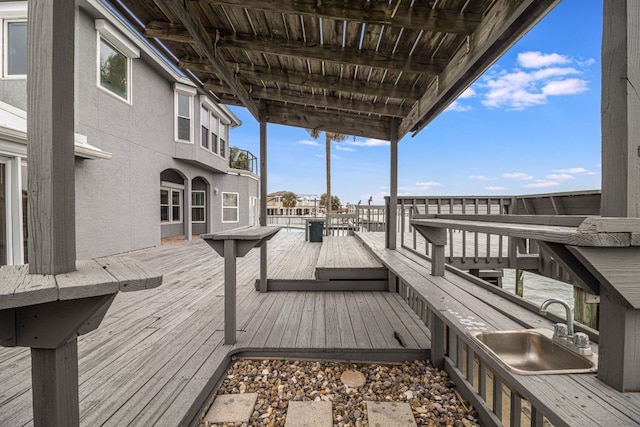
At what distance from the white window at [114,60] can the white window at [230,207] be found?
5.91m

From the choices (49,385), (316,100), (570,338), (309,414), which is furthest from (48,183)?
(316,100)

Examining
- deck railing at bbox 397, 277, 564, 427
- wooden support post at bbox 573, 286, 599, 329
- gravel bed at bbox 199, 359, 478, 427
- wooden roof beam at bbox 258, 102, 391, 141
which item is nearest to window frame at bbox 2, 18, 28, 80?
wooden roof beam at bbox 258, 102, 391, 141

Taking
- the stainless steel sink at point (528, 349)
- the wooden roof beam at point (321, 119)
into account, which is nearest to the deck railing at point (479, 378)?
the stainless steel sink at point (528, 349)

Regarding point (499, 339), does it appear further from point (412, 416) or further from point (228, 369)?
point (228, 369)

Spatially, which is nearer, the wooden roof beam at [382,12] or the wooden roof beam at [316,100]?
the wooden roof beam at [382,12]

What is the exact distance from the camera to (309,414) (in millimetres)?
1908

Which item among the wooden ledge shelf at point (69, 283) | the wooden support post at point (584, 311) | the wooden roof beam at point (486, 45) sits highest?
the wooden roof beam at point (486, 45)

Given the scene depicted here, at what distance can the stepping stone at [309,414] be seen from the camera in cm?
183

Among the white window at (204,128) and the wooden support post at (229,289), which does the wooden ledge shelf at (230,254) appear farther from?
the white window at (204,128)

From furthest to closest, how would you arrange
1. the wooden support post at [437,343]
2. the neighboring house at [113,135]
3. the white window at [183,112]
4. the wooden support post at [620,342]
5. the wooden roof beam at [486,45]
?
the white window at [183,112] < the neighboring house at [113,135] < the wooden support post at [437,343] < the wooden roof beam at [486,45] < the wooden support post at [620,342]

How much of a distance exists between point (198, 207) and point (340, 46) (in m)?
10.6

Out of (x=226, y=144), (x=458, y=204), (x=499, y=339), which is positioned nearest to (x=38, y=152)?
(x=499, y=339)

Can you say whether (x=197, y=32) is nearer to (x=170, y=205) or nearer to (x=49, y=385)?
(x=49, y=385)

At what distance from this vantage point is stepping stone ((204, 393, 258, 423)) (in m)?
1.86
